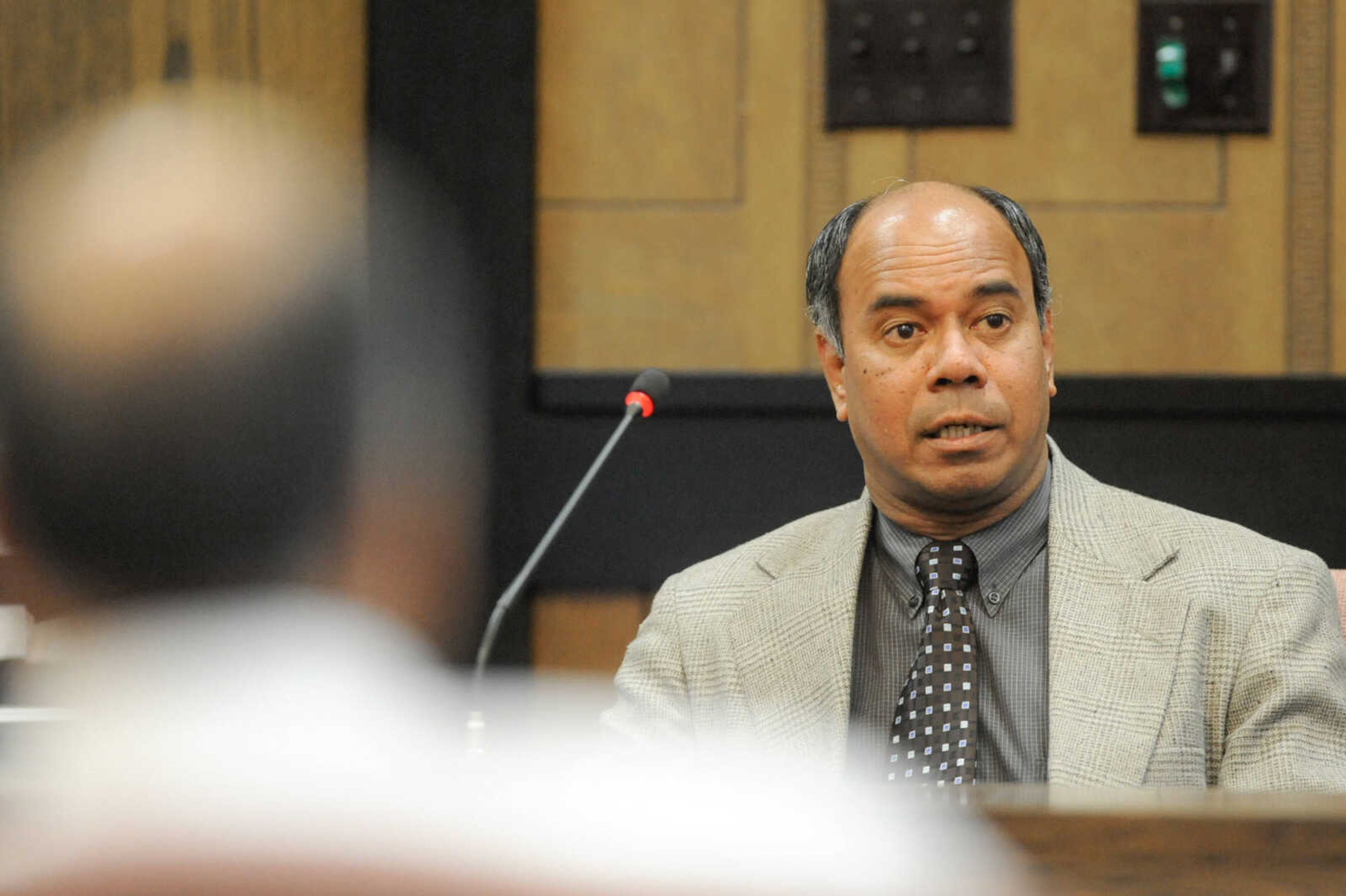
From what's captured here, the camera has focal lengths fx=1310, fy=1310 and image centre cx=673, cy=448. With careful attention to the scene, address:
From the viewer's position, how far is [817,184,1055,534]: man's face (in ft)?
4.88

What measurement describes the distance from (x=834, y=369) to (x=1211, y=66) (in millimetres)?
1148

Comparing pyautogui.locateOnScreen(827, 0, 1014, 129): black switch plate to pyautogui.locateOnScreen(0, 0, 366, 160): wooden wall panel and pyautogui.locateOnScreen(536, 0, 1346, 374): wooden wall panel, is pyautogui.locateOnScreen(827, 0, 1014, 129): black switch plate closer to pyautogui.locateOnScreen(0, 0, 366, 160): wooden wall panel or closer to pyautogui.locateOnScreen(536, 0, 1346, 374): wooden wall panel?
pyautogui.locateOnScreen(536, 0, 1346, 374): wooden wall panel

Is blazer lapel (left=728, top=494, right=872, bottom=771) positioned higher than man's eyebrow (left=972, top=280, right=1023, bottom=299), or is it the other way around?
man's eyebrow (left=972, top=280, right=1023, bottom=299)

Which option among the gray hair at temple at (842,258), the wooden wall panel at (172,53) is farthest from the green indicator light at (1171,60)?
the wooden wall panel at (172,53)

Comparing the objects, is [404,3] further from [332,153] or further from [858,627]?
[858,627]

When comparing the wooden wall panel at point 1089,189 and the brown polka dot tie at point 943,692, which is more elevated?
the wooden wall panel at point 1089,189

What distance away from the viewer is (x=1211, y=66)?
2.35m

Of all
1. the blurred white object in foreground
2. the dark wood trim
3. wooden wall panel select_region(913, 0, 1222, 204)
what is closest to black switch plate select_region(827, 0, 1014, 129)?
wooden wall panel select_region(913, 0, 1222, 204)

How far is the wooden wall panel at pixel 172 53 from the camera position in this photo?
236 centimetres

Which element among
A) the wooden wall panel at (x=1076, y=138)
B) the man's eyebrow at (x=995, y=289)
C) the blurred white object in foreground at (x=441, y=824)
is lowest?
the blurred white object in foreground at (x=441, y=824)

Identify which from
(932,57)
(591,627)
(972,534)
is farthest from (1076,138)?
(591,627)

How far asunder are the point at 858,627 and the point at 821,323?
0.40 metres

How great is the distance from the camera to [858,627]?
156 cm

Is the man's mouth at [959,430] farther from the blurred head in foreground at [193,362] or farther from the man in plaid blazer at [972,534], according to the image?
the blurred head in foreground at [193,362]
